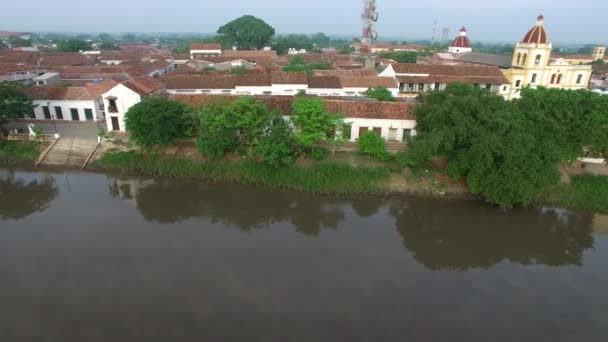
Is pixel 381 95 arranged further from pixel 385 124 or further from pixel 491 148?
pixel 491 148

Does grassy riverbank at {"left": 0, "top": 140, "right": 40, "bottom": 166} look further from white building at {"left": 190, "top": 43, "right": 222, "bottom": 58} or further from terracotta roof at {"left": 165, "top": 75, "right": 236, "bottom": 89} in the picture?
white building at {"left": 190, "top": 43, "right": 222, "bottom": 58}

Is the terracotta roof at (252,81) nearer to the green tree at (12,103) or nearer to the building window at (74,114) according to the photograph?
the building window at (74,114)

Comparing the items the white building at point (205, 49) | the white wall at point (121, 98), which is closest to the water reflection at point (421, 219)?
the white wall at point (121, 98)

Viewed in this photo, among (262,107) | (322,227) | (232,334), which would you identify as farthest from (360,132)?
(232,334)

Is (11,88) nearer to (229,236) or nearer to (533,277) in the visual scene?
(229,236)

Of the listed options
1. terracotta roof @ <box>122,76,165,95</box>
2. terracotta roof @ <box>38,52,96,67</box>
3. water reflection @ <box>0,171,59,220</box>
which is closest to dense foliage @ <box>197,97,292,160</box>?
terracotta roof @ <box>122,76,165,95</box>

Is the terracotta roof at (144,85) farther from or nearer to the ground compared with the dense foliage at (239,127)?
farther from the ground
